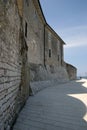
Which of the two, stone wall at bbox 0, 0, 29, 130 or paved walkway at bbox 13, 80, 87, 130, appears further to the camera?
paved walkway at bbox 13, 80, 87, 130

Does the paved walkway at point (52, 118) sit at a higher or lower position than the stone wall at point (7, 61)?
lower

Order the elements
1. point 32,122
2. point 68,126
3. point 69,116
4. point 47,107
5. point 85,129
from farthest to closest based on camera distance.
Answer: point 47,107 < point 69,116 < point 32,122 < point 68,126 < point 85,129

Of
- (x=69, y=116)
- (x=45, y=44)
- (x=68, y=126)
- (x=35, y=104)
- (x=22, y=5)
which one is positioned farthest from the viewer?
(x=45, y=44)

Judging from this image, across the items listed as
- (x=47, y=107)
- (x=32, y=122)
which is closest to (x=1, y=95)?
(x=32, y=122)

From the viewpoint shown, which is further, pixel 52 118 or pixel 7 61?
pixel 52 118

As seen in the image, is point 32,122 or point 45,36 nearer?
point 32,122

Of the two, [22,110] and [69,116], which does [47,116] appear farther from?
[22,110]

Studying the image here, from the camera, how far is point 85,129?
5195mm

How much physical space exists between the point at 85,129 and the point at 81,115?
132 cm

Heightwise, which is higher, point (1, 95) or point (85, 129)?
point (1, 95)

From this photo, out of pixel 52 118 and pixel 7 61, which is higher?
pixel 7 61

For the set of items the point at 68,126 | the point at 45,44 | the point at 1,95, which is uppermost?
the point at 45,44

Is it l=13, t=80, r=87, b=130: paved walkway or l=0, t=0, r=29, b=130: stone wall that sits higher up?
l=0, t=0, r=29, b=130: stone wall

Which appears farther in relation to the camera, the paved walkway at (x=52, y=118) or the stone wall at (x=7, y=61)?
the paved walkway at (x=52, y=118)
